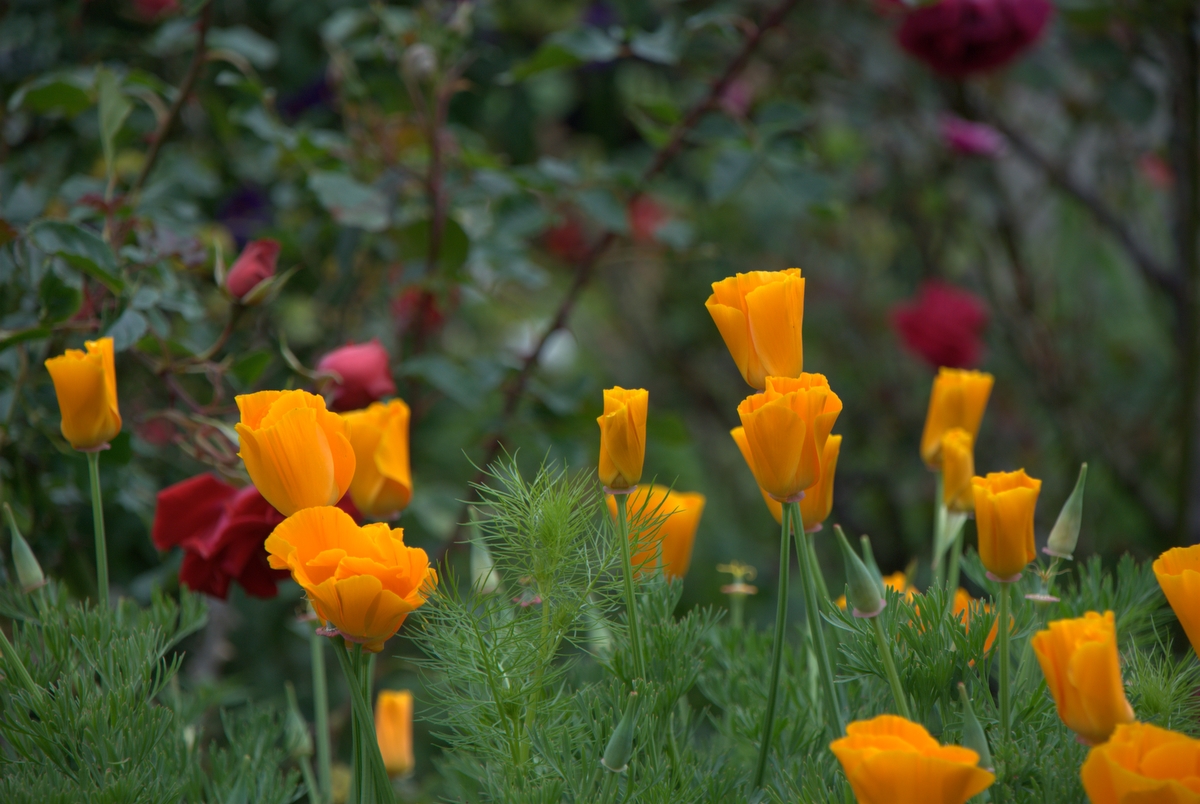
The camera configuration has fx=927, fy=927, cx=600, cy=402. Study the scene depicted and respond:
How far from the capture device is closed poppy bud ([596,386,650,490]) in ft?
1.10

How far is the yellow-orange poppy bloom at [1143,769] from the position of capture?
0.81ft

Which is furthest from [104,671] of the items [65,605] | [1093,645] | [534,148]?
[534,148]

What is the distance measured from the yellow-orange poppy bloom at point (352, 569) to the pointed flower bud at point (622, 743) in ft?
0.27

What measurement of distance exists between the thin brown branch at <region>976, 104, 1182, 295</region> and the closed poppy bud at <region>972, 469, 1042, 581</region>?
87 centimetres

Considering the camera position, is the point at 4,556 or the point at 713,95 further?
the point at 713,95

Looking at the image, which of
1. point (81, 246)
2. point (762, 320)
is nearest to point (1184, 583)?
point (762, 320)

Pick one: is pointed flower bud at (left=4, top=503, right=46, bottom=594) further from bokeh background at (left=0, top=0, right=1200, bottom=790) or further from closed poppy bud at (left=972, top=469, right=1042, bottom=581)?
closed poppy bud at (left=972, top=469, right=1042, bottom=581)

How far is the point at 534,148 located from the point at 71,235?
62 cm

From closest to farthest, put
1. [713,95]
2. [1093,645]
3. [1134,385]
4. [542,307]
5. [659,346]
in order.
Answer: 1. [1093,645]
2. [713,95]
3. [1134,385]
4. [659,346]
5. [542,307]

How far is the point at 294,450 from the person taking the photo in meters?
0.33

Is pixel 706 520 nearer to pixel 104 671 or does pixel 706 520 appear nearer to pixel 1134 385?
pixel 1134 385

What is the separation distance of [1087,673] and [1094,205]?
3.32 ft

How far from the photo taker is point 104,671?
367mm

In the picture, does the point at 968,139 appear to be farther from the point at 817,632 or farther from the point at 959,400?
the point at 817,632
